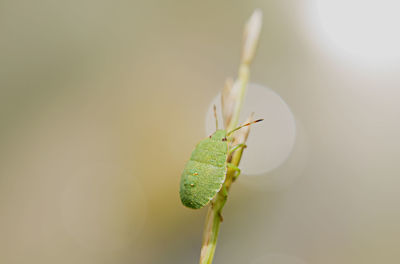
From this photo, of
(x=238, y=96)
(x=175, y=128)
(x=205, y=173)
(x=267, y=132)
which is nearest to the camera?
(x=238, y=96)

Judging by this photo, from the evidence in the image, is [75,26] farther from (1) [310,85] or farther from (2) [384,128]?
(2) [384,128]

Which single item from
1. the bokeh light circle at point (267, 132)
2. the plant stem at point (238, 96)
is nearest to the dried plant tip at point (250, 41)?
the plant stem at point (238, 96)

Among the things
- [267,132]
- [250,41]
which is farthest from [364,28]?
[250,41]

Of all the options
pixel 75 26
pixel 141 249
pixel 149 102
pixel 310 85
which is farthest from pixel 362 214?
pixel 75 26

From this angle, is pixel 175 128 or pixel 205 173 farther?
pixel 175 128

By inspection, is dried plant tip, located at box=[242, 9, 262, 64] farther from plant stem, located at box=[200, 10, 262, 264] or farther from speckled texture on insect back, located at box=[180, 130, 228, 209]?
speckled texture on insect back, located at box=[180, 130, 228, 209]

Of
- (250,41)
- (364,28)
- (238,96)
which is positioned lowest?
(238,96)

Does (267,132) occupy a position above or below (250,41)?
above

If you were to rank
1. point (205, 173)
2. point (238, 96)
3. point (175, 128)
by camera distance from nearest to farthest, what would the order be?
point (238, 96)
point (205, 173)
point (175, 128)

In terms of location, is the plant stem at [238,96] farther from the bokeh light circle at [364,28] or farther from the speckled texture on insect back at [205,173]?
the bokeh light circle at [364,28]

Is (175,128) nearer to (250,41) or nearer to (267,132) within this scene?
(267,132)
